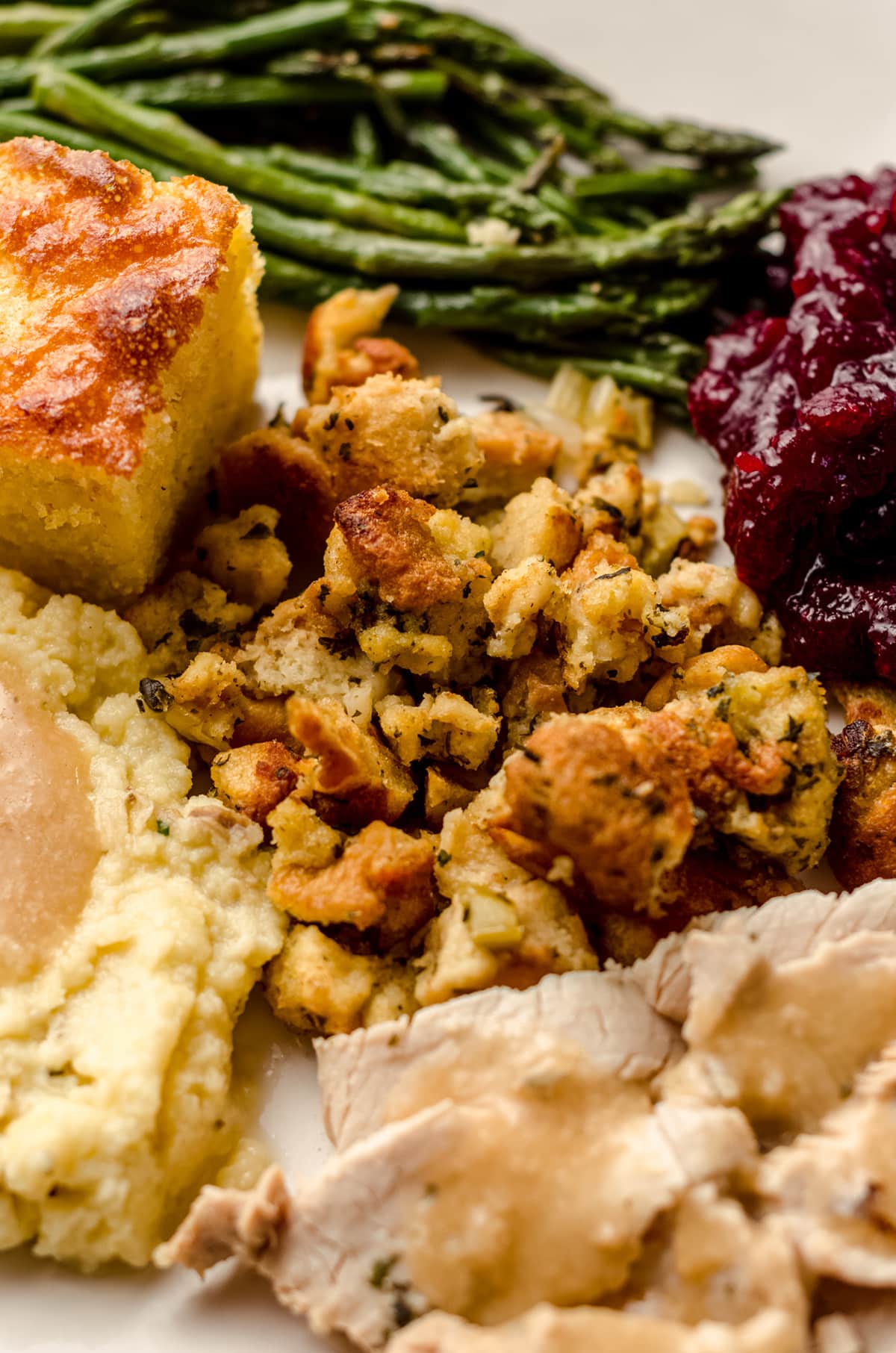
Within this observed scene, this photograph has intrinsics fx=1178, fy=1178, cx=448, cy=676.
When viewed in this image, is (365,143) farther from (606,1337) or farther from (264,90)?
(606,1337)

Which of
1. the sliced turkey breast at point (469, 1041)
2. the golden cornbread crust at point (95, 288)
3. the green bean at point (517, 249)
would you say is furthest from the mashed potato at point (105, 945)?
the green bean at point (517, 249)

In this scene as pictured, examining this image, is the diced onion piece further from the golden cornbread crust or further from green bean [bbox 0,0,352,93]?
green bean [bbox 0,0,352,93]

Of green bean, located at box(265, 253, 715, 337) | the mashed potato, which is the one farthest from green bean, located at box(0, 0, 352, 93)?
the mashed potato

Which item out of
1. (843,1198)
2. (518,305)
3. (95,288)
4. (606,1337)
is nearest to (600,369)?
(518,305)

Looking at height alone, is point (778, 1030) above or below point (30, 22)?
below

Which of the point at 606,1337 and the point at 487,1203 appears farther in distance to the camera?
the point at 487,1203

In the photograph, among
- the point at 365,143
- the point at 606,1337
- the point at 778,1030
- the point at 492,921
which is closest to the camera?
the point at 606,1337

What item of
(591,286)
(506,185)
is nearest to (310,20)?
(506,185)
